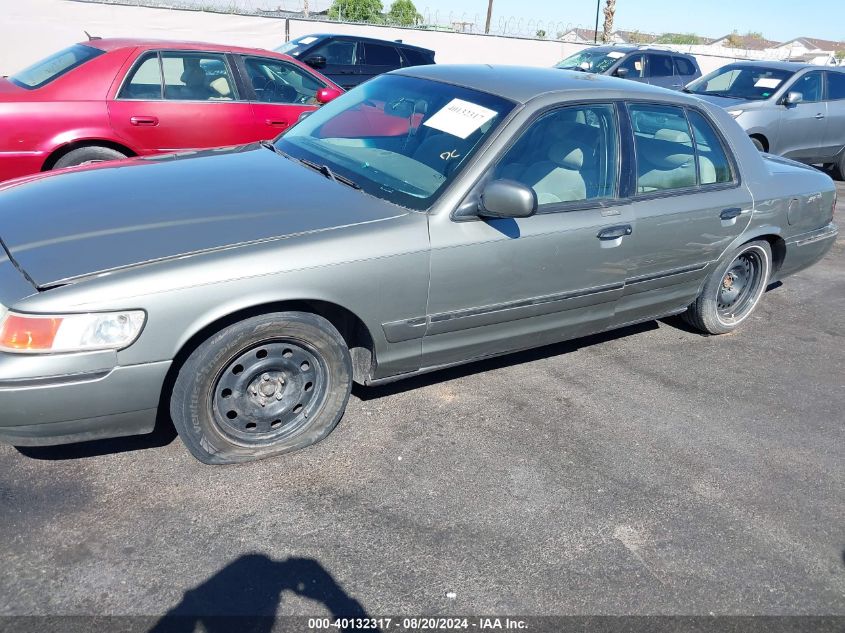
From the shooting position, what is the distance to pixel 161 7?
17.9 m

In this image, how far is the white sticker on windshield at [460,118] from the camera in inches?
140

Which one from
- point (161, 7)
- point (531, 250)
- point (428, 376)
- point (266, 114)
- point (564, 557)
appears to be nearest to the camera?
point (564, 557)

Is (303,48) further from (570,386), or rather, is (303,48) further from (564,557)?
(564,557)

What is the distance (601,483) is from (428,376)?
3.96ft

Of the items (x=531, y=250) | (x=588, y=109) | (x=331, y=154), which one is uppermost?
(x=588, y=109)

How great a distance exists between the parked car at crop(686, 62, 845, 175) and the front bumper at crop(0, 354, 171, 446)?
351 inches

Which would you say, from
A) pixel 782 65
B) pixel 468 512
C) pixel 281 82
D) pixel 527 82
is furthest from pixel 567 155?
pixel 782 65

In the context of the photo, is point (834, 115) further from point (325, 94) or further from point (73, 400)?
point (73, 400)

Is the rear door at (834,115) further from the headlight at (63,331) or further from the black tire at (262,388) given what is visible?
the headlight at (63,331)

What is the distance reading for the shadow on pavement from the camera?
2.31m

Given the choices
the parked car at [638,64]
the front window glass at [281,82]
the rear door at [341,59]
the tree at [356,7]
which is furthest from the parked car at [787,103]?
the tree at [356,7]

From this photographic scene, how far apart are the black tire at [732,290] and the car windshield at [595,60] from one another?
8897 mm

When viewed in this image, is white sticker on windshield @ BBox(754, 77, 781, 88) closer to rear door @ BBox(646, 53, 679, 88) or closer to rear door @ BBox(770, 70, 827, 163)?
rear door @ BBox(770, 70, 827, 163)

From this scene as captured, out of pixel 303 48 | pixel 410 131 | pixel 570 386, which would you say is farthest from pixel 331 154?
pixel 303 48
